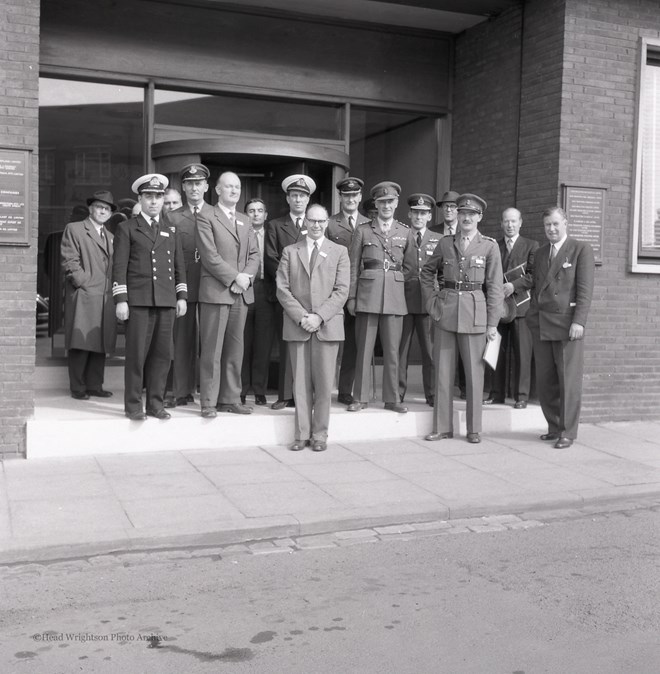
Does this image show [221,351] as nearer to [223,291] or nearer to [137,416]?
[223,291]

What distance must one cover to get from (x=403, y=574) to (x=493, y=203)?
658 centimetres

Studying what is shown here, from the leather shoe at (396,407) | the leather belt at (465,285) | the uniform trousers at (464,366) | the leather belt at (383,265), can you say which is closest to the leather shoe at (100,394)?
the leather shoe at (396,407)

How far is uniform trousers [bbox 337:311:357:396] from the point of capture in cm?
925

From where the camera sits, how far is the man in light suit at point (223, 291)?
8234 millimetres

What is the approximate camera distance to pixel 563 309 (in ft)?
28.0

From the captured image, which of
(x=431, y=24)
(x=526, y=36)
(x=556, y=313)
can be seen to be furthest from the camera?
(x=431, y=24)

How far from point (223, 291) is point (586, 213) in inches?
159

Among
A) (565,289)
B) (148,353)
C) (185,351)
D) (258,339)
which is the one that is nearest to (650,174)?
(565,289)

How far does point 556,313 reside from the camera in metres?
8.59

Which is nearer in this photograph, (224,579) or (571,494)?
(224,579)

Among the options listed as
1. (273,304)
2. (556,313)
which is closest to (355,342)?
(273,304)

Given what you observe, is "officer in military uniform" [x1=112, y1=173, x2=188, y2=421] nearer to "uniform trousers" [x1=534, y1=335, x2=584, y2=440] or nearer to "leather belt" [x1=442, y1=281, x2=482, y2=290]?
"leather belt" [x1=442, y1=281, x2=482, y2=290]

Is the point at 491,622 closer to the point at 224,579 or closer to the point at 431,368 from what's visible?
the point at 224,579

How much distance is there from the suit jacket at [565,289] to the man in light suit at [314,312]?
76.6 inches
